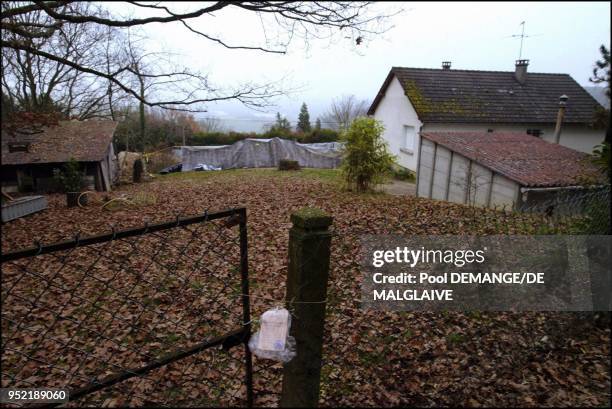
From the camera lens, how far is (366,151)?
1154 cm

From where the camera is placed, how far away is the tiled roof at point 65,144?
15.6 meters

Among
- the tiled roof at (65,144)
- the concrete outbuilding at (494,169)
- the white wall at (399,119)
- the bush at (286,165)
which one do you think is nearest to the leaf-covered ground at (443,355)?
the concrete outbuilding at (494,169)

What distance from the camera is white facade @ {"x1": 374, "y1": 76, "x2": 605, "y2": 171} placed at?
56.2 feet

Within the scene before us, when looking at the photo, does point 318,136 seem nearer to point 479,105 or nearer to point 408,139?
point 408,139

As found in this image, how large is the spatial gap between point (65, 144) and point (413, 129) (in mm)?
16235

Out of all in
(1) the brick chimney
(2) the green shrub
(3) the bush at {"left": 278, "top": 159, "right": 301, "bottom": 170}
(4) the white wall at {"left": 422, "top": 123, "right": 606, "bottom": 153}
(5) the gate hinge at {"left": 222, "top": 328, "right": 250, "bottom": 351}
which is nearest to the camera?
(5) the gate hinge at {"left": 222, "top": 328, "right": 250, "bottom": 351}

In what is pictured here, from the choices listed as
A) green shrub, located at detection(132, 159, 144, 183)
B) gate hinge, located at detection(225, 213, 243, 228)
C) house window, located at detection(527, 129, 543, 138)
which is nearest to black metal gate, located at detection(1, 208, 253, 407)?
gate hinge, located at detection(225, 213, 243, 228)

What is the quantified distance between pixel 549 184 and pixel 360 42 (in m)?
6.53

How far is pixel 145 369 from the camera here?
1949 millimetres

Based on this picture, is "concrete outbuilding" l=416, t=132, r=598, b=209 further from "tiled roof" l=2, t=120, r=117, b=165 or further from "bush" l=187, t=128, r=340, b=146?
"bush" l=187, t=128, r=340, b=146

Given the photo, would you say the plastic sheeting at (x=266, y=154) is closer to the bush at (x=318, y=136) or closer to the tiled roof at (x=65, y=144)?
the bush at (x=318, y=136)

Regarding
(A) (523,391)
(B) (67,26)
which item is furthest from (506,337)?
(B) (67,26)

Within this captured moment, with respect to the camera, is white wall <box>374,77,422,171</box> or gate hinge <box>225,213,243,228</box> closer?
gate hinge <box>225,213,243,228</box>

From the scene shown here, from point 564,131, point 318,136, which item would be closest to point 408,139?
point 564,131
